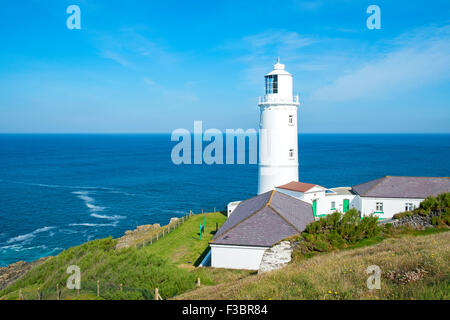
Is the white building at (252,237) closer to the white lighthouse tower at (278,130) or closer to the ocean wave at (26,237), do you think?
the white lighthouse tower at (278,130)

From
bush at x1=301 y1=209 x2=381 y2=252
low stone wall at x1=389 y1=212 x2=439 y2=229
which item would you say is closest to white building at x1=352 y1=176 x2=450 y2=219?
low stone wall at x1=389 y1=212 x2=439 y2=229

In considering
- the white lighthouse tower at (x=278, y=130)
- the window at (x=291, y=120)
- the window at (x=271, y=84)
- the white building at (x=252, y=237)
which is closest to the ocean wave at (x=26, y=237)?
the white lighthouse tower at (x=278, y=130)

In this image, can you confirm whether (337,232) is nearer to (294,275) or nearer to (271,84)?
(294,275)

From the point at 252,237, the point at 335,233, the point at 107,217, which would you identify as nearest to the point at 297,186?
the point at 252,237

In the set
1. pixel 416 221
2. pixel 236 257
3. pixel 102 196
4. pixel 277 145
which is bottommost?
pixel 102 196
